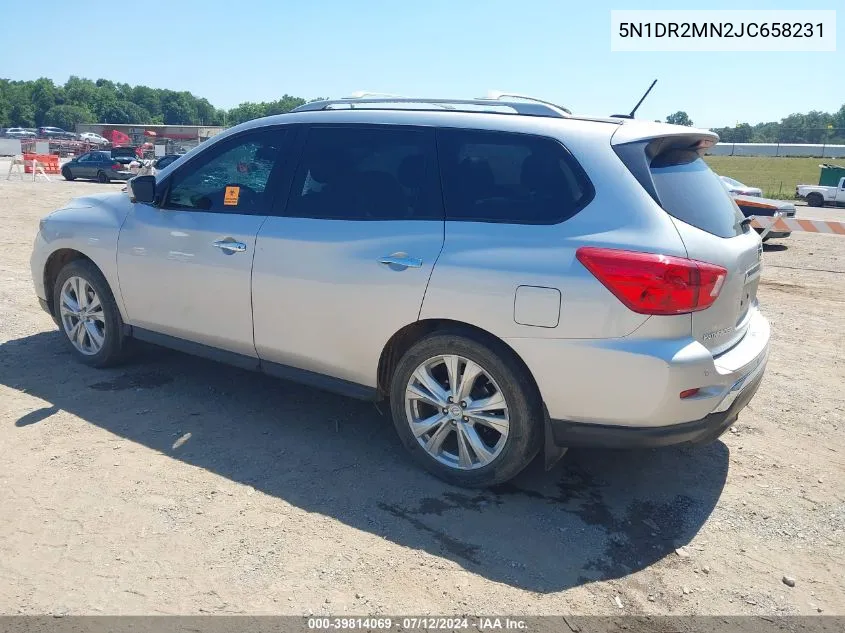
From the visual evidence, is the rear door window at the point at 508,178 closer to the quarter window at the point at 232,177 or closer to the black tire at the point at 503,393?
the black tire at the point at 503,393

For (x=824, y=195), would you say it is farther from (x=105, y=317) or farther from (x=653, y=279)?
(x=105, y=317)

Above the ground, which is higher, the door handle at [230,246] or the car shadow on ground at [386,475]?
the door handle at [230,246]

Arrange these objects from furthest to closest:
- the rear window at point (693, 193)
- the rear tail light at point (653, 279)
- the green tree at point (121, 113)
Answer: the green tree at point (121, 113) < the rear window at point (693, 193) < the rear tail light at point (653, 279)

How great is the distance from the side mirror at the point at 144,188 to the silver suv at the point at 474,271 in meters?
0.02

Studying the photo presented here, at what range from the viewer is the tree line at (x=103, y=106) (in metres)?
126

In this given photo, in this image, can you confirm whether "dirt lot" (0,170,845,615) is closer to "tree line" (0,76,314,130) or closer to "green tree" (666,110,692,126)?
"green tree" (666,110,692,126)

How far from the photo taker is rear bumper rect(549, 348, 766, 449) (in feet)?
10.9

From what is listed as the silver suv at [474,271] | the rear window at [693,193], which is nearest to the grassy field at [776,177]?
the rear window at [693,193]

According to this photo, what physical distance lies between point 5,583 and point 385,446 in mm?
2040

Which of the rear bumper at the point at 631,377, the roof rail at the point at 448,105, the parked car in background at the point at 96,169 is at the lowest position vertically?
the rear bumper at the point at 631,377

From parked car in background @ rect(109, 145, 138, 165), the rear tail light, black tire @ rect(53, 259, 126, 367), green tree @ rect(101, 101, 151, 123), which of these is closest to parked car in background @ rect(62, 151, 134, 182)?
parked car in background @ rect(109, 145, 138, 165)

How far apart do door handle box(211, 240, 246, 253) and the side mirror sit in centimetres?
74

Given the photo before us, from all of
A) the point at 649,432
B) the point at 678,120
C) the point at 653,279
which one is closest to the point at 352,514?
the point at 649,432

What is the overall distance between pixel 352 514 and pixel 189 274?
202 cm
